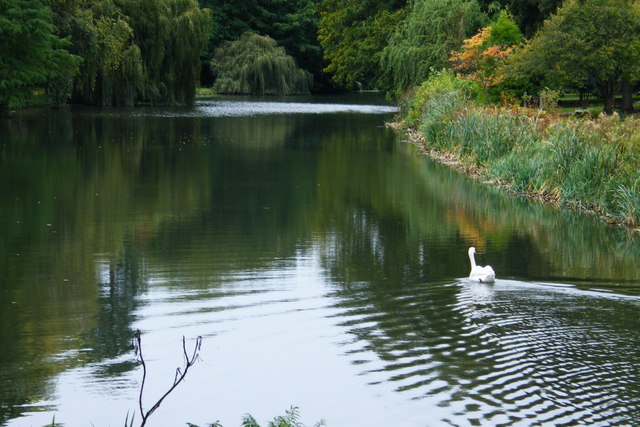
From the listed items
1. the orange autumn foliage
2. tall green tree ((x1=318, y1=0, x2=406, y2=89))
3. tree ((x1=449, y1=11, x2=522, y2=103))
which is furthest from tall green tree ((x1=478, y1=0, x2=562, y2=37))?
tall green tree ((x1=318, y1=0, x2=406, y2=89))

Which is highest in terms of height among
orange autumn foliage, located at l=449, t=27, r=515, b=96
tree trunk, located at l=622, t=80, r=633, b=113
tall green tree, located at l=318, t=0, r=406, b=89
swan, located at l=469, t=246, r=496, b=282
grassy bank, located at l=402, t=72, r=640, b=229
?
tall green tree, located at l=318, t=0, r=406, b=89

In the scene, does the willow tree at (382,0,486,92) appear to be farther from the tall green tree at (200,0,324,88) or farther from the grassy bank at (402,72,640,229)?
the tall green tree at (200,0,324,88)

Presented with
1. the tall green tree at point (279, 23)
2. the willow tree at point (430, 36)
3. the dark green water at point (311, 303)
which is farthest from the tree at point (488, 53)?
the tall green tree at point (279, 23)

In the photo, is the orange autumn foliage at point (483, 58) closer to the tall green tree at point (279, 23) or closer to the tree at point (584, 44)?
the tree at point (584, 44)

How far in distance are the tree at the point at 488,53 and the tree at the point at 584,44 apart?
1.79m

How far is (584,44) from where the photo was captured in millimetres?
32344

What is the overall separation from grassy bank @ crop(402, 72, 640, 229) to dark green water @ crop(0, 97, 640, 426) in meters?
0.62

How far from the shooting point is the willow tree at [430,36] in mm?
40469

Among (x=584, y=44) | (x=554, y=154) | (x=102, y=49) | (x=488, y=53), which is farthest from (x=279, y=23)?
(x=554, y=154)

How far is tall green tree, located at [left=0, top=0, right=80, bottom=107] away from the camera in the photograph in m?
33.2

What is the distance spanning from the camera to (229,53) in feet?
223

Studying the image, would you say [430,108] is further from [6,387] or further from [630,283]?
[6,387]

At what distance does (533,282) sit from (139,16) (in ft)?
126

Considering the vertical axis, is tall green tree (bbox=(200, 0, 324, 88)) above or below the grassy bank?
above
